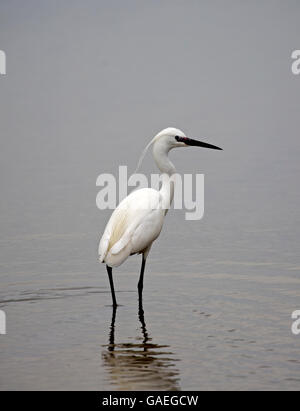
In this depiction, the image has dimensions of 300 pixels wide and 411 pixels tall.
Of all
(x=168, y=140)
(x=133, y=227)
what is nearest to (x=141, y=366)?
(x=133, y=227)

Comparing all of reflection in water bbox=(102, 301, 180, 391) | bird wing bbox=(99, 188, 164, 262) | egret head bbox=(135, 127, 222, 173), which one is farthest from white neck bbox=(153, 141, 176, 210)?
reflection in water bbox=(102, 301, 180, 391)

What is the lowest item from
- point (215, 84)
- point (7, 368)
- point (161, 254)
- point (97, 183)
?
point (7, 368)

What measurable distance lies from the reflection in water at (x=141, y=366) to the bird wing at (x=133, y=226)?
2.91ft

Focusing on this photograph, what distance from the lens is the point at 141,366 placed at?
230 inches

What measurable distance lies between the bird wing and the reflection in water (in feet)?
2.91

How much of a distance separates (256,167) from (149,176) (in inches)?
69.0

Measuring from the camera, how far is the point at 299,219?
9977 mm

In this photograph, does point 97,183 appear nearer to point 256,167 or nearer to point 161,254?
point 256,167

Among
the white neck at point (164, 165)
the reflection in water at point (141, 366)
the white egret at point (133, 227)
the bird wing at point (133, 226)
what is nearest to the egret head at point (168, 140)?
the white neck at point (164, 165)

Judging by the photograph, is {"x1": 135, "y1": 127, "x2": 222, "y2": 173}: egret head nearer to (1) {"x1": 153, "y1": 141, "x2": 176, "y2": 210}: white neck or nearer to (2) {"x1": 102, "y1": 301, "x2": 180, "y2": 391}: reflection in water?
(1) {"x1": 153, "y1": 141, "x2": 176, "y2": 210}: white neck

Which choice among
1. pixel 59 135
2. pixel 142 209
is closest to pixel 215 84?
pixel 59 135

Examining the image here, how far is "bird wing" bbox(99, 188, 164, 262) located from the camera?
7.20 m

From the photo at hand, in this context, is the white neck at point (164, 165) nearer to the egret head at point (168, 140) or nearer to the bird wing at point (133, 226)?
the egret head at point (168, 140)

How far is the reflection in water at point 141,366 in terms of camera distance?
550cm
